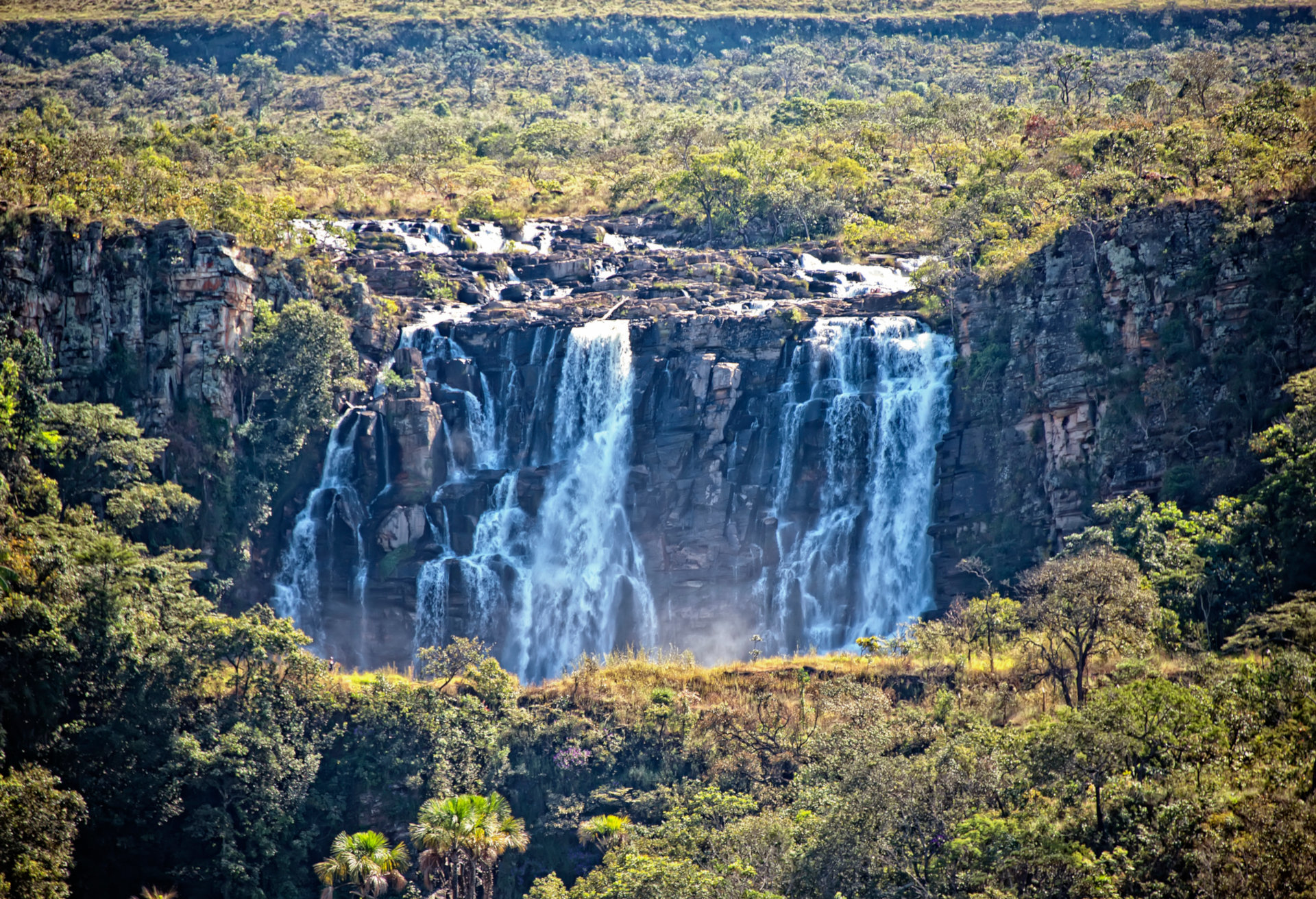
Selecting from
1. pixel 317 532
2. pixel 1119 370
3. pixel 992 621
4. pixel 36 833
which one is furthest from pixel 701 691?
pixel 36 833

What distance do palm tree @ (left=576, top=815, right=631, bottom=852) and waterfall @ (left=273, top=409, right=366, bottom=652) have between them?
21.2 meters

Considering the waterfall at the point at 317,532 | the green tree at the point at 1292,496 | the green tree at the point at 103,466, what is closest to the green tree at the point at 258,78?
the waterfall at the point at 317,532

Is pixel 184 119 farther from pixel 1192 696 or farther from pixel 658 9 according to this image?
pixel 1192 696

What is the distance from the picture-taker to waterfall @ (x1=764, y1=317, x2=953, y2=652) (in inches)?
2315

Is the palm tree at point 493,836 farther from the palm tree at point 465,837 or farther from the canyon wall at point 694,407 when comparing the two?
the canyon wall at point 694,407

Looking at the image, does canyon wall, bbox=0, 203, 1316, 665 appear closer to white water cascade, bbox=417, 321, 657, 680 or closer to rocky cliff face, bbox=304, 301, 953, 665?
rocky cliff face, bbox=304, 301, 953, 665

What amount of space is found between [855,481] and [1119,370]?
40.9ft

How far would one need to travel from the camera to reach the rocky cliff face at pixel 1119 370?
5003 cm

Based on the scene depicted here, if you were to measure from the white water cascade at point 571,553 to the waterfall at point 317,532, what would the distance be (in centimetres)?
443

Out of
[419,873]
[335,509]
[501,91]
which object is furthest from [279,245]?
[501,91]

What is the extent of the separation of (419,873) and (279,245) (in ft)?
113

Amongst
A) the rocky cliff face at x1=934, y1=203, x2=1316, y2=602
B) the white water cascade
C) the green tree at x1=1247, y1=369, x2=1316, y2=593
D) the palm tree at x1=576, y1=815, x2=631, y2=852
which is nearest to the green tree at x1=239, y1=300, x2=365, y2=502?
the white water cascade

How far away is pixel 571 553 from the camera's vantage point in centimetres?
6241

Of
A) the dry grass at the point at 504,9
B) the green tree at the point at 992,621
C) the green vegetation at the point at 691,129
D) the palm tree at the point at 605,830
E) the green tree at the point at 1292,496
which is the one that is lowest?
the palm tree at the point at 605,830
